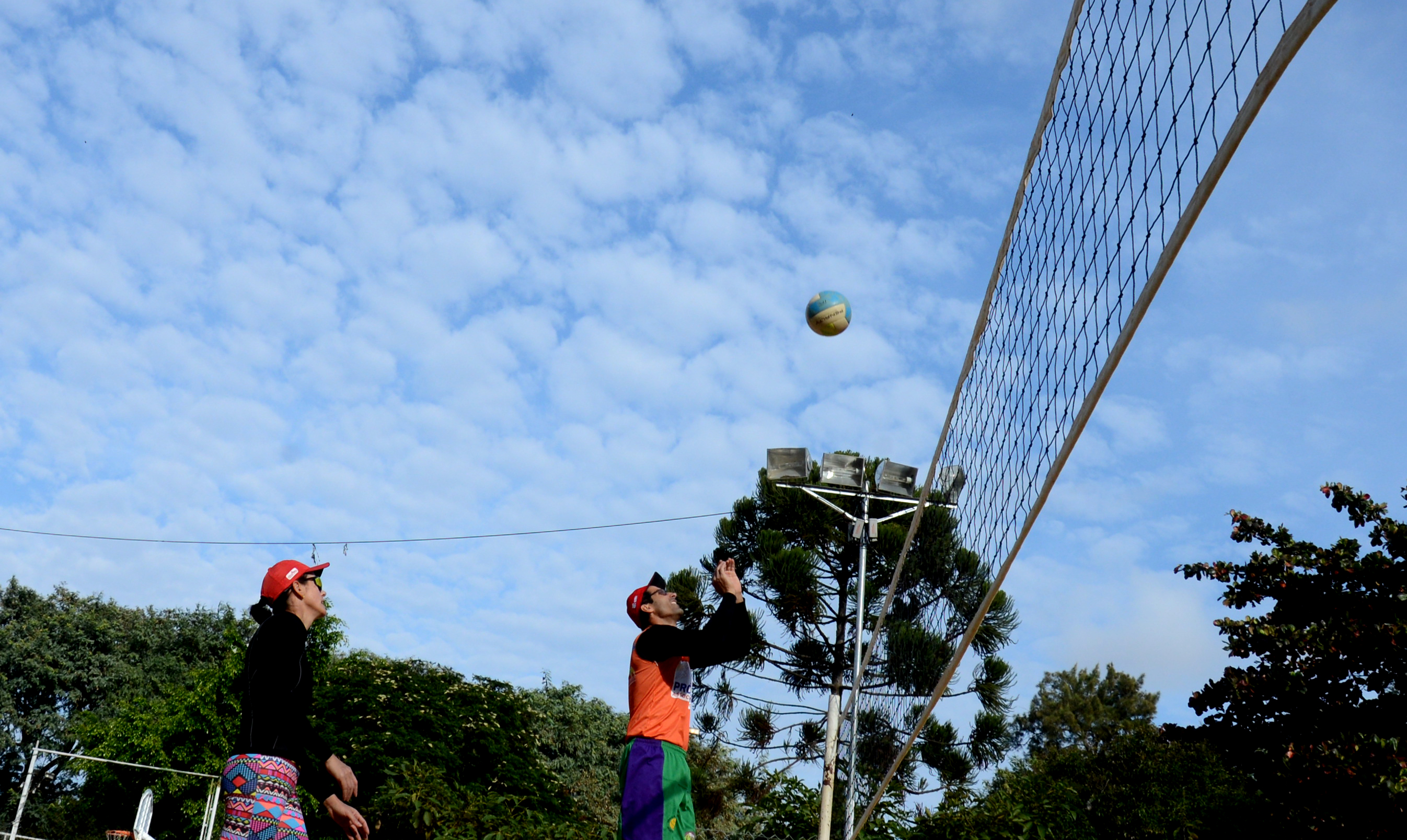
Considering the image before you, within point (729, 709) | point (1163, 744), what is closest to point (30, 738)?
point (729, 709)

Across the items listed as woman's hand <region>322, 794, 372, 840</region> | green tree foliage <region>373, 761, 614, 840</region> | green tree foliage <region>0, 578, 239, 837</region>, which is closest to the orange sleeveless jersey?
woman's hand <region>322, 794, 372, 840</region>

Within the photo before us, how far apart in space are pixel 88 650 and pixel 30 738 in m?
3.71

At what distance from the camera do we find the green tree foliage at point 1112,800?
13.8 meters

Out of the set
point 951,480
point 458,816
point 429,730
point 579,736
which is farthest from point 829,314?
point 579,736

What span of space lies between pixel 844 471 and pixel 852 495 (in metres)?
0.88

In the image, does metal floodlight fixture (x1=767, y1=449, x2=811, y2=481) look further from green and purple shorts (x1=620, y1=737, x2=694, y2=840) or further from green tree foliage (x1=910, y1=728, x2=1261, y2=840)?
green and purple shorts (x1=620, y1=737, x2=694, y2=840)

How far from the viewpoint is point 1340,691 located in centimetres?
1334

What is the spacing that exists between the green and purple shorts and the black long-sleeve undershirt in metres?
0.38

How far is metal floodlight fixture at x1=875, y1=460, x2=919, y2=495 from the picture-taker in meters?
20.4

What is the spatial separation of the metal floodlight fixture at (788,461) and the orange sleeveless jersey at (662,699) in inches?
618

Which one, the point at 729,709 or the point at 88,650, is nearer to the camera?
the point at 729,709

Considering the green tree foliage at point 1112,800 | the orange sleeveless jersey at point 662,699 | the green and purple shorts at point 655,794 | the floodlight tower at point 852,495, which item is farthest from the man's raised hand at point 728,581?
the floodlight tower at point 852,495

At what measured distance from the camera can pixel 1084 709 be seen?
53.1 m

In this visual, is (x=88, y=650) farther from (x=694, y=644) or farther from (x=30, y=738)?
(x=694, y=644)
